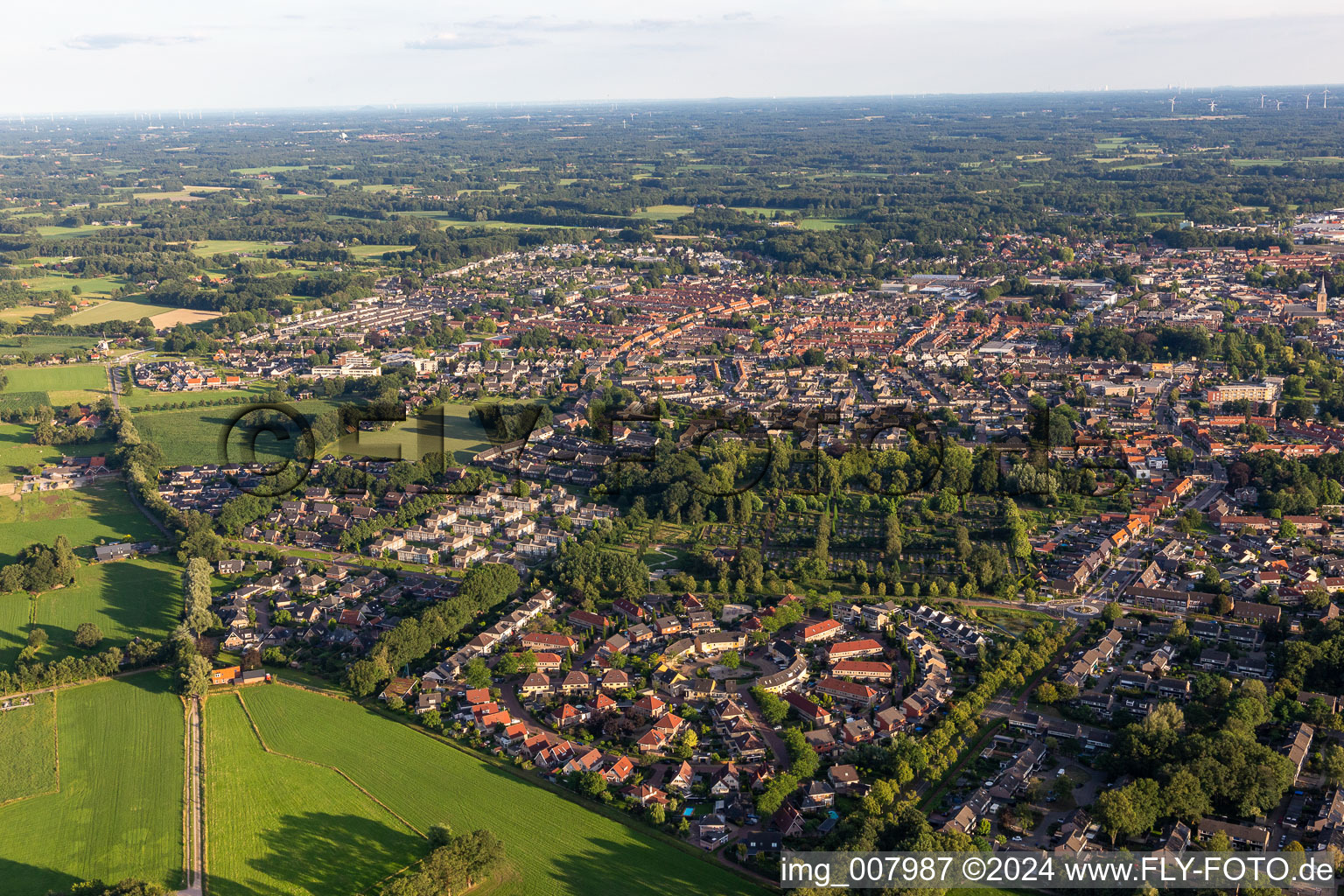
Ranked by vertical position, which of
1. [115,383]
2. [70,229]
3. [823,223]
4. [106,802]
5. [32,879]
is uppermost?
[823,223]

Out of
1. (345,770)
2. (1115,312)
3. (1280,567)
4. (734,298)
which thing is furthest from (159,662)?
(1115,312)

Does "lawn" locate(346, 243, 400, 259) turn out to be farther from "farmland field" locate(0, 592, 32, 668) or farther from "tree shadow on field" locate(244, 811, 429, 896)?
"tree shadow on field" locate(244, 811, 429, 896)

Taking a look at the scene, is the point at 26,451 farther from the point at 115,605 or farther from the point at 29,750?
the point at 29,750

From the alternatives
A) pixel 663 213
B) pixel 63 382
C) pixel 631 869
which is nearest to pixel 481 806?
pixel 631 869

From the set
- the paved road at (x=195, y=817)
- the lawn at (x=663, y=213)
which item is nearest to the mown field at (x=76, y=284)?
the lawn at (x=663, y=213)

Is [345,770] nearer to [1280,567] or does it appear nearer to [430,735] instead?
[430,735]

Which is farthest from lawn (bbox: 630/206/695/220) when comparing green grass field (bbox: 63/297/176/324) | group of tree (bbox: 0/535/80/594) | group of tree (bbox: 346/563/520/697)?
group of tree (bbox: 346/563/520/697)

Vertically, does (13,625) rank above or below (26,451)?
below
